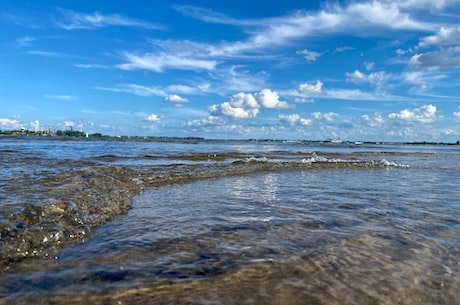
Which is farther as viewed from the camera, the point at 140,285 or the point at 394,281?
the point at 394,281

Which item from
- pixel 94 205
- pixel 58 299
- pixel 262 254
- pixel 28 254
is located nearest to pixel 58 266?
pixel 28 254

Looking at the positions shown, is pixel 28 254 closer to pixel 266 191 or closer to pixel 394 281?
pixel 394 281

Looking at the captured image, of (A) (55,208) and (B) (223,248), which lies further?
(A) (55,208)

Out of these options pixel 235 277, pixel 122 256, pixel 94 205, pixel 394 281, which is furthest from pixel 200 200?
pixel 394 281

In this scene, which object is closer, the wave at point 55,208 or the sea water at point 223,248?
the sea water at point 223,248

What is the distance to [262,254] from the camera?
405 centimetres

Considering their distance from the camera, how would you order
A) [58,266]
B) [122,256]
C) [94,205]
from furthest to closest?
[94,205], [122,256], [58,266]

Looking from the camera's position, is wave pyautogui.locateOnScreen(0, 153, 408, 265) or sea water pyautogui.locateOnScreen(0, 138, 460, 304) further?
wave pyautogui.locateOnScreen(0, 153, 408, 265)

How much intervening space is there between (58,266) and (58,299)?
34.2 inches

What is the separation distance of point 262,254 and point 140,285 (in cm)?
149

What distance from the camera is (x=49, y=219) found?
5340 millimetres

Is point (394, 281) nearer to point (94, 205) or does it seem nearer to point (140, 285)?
point (140, 285)

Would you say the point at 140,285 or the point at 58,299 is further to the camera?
the point at 140,285

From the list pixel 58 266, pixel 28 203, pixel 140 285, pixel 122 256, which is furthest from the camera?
pixel 28 203
